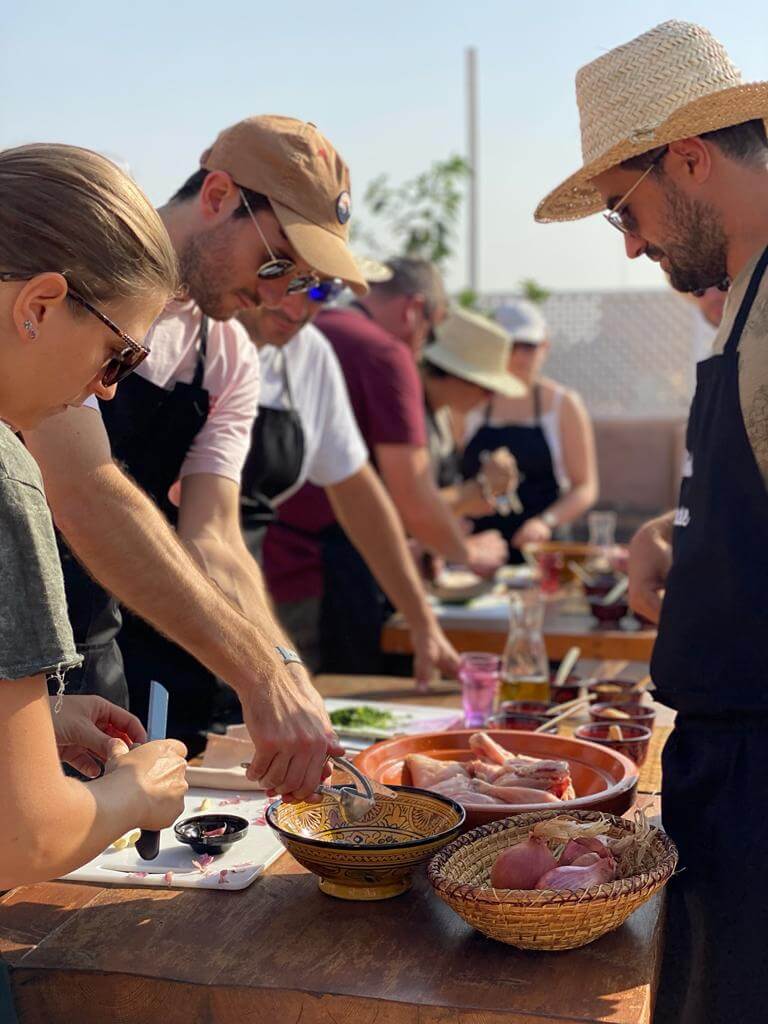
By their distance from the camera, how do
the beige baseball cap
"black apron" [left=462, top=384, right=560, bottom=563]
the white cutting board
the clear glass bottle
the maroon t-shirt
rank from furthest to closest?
"black apron" [left=462, top=384, right=560, bottom=563]
the maroon t-shirt
the clear glass bottle
the beige baseball cap
the white cutting board

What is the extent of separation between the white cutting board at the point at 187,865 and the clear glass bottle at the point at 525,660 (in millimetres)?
1052

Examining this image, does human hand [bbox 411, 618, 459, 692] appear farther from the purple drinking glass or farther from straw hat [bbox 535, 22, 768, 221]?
straw hat [bbox 535, 22, 768, 221]

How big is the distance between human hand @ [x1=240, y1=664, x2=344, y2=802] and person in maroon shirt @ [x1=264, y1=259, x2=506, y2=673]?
2585 mm

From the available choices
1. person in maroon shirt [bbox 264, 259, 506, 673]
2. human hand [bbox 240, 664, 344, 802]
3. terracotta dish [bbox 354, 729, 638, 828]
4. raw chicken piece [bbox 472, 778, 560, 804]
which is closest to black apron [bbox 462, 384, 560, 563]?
person in maroon shirt [bbox 264, 259, 506, 673]

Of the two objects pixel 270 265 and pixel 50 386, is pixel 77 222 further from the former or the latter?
pixel 270 265

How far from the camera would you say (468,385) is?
18.5 feet

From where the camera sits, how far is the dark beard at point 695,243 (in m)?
2.11

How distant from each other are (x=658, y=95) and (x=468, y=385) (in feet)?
11.5

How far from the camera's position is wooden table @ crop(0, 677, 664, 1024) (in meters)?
1.39

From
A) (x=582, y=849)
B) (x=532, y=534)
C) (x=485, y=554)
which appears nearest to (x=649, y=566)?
(x=582, y=849)

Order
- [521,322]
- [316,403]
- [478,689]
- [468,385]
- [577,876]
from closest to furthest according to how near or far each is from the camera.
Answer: [577,876] → [478,689] → [316,403] → [468,385] → [521,322]

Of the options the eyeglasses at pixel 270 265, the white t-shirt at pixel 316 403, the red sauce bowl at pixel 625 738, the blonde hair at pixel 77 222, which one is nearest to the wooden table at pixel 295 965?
the red sauce bowl at pixel 625 738

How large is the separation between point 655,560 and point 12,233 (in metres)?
1.60

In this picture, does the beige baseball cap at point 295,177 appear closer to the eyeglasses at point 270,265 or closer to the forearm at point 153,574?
the eyeglasses at point 270,265
